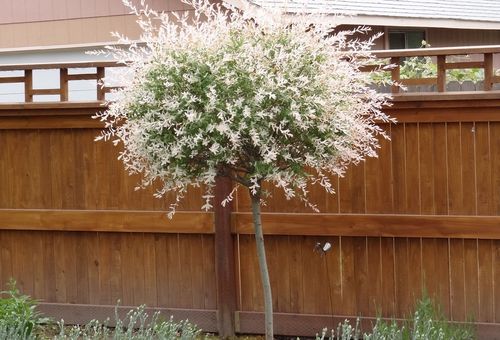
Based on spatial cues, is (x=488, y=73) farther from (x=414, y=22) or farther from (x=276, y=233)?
(x=414, y=22)

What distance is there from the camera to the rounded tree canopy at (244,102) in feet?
20.0

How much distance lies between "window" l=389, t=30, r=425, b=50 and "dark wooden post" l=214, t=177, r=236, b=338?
783 centimetres

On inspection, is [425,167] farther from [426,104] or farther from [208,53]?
[208,53]

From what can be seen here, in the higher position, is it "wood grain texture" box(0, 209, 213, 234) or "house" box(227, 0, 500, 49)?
"house" box(227, 0, 500, 49)

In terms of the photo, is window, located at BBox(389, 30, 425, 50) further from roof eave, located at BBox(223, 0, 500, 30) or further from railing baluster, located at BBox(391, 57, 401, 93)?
railing baluster, located at BBox(391, 57, 401, 93)

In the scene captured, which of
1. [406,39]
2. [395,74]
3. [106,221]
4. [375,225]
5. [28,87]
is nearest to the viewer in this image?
[395,74]

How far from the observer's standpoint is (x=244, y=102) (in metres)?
6.10

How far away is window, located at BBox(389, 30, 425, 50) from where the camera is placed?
1548 cm

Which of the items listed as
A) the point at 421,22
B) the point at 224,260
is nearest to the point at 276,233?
the point at 224,260

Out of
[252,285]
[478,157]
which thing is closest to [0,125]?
[252,285]

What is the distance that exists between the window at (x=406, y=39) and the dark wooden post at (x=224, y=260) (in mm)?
7826

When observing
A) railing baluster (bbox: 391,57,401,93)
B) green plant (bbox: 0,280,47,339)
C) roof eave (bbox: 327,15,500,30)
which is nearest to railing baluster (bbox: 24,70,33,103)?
green plant (bbox: 0,280,47,339)

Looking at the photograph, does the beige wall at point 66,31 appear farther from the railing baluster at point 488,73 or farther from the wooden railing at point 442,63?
the railing baluster at point 488,73

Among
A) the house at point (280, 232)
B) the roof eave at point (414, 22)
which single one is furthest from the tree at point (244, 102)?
the roof eave at point (414, 22)
